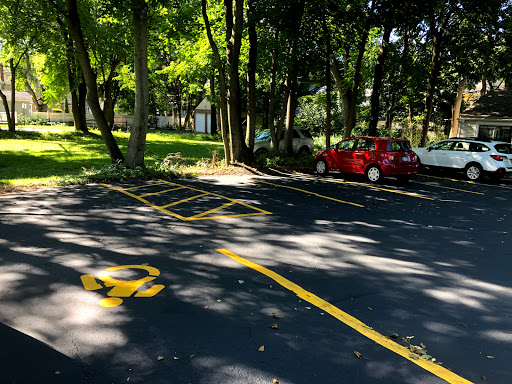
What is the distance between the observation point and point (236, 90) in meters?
15.7

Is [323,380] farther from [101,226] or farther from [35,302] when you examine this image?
[101,226]

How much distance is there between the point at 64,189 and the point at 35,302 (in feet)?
23.9

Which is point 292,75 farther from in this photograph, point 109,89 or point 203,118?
point 203,118

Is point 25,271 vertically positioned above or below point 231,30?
below

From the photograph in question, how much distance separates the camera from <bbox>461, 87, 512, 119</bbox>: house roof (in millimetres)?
22891

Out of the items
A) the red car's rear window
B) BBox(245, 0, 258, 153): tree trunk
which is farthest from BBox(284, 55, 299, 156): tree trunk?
the red car's rear window

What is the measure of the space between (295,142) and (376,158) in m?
8.59

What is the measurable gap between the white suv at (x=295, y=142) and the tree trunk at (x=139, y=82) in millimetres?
8244

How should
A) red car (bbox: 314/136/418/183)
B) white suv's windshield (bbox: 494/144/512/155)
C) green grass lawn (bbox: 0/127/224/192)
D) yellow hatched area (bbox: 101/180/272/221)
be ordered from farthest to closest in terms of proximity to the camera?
1. white suv's windshield (bbox: 494/144/512/155)
2. red car (bbox: 314/136/418/183)
3. green grass lawn (bbox: 0/127/224/192)
4. yellow hatched area (bbox: 101/180/272/221)

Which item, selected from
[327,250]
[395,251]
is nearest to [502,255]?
[395,251]

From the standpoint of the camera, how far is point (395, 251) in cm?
639

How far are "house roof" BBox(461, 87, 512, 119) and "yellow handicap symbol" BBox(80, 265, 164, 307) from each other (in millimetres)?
23884

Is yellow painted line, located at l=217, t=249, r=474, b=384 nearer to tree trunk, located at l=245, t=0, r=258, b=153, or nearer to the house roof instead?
tree trunk, located at l=245, t=0, r=258, b=153

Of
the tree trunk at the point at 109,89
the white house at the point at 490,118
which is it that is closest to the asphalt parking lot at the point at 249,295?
the white house at the point at 490,118
